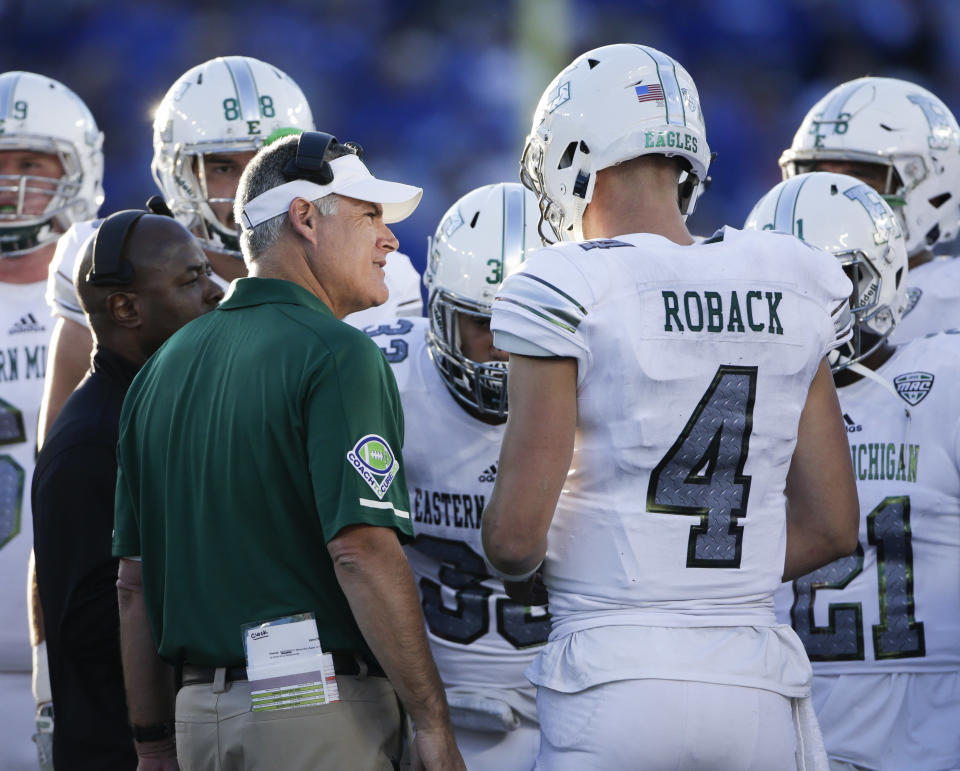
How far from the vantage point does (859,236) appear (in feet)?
9.92

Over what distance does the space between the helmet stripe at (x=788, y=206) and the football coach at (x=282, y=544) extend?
1.46 meters

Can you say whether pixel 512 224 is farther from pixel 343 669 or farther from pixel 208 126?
pixel 343 669

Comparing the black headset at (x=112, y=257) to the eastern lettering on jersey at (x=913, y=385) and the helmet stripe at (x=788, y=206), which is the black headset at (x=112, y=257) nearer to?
the helmet stripe at (x=788, y=206)

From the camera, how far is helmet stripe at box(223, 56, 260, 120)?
3725 millimetres

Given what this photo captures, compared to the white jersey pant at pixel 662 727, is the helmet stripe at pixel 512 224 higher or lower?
higher

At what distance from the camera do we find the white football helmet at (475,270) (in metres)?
2.80

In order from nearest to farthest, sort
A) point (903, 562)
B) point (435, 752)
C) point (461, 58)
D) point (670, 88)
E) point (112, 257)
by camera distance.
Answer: point (435, 752) < point (670, 88) < point (112, 257) < point (903, 562) < point (461, 58)

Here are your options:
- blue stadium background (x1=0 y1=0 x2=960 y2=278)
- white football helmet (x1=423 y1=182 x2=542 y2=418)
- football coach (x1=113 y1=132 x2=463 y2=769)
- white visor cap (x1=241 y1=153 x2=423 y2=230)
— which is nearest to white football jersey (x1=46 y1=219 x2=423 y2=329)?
white football helmet (x1=423 y1=182 x2=542 y2=418)

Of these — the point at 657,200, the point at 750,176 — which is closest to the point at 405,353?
the point at 657,200

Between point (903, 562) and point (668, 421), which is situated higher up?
point (668, 421)

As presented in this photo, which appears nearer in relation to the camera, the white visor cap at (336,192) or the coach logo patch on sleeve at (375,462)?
the coach logo patch on sleeve at (375,462)

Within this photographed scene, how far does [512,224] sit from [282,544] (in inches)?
51.5

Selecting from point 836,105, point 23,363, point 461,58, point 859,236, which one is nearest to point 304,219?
point 859,236

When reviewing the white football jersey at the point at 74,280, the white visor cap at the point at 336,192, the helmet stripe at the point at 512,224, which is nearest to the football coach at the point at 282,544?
the white visor cap at the point at 336,192
